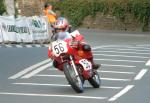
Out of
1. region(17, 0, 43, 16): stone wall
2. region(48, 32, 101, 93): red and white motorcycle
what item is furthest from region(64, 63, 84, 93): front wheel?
region(17, 0, 43, 16): stone wall

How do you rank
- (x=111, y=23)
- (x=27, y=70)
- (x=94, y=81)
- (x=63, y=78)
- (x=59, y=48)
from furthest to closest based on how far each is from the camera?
(x=111, y=23)
(x=27, y=70)
(x=63, y=78)
(x=94, y=81)
(x=59, y=48)

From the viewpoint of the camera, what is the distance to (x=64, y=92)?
13.7m

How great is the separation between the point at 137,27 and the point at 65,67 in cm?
2389

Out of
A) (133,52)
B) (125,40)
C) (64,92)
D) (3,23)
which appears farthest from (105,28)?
(64,92)

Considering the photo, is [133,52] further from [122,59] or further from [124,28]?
[124,28]

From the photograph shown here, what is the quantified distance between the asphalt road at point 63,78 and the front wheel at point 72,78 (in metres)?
0.17

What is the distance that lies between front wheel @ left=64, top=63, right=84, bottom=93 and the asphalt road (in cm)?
17

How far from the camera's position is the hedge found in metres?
36.4

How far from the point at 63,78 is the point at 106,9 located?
70.5 ft

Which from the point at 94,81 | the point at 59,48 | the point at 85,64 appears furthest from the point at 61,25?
the point at 94,81

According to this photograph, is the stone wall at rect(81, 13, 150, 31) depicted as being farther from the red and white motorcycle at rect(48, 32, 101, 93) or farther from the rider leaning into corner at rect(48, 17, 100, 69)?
the rider leaning into corner at rect(48, 17, 100, 69)

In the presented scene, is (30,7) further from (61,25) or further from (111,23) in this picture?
(61,25)

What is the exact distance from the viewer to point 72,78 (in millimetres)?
13133

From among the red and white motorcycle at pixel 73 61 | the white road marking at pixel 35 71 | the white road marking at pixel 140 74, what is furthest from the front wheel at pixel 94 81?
the white road marking at pixel 35 71
